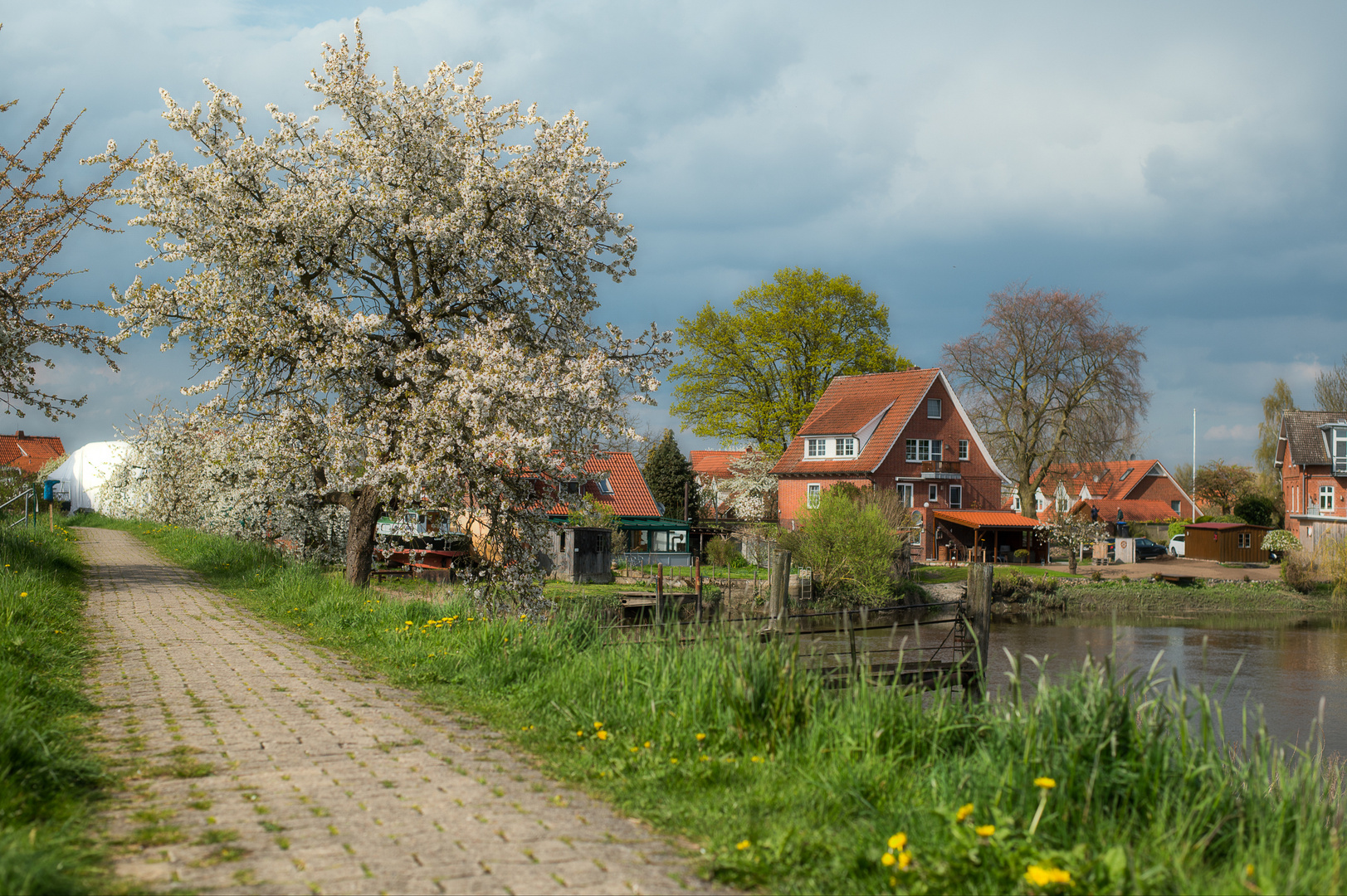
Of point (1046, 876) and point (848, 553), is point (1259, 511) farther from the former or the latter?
point (1046, 876)

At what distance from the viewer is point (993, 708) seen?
652cm

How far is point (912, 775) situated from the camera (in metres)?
5.84

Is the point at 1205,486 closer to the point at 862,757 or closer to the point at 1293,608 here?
the point at 1293,608

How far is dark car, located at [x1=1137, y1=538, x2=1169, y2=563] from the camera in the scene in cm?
5988

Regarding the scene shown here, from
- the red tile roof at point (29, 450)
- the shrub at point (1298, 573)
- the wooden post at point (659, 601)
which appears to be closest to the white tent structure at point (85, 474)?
the red tile roof at point (29, 450)

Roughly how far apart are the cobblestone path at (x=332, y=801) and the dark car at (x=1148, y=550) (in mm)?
60027

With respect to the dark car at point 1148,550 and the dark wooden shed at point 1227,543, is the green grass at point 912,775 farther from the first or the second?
the dark car at point 1148,550

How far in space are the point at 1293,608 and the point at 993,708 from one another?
43266 millimetres

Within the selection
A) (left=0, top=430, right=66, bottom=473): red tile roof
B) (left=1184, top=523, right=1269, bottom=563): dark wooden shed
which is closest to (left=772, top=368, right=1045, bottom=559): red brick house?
(left=1184, top=523, right=1269, bottom=563): dark wooden shed

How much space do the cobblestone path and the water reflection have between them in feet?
41.0

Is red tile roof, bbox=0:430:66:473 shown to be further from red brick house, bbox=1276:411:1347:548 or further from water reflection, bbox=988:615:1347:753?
red brick house, bbox=1276:411:1347:548

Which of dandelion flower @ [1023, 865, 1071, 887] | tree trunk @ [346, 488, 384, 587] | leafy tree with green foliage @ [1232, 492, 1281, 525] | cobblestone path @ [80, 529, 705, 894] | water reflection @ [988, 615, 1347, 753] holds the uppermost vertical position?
leafy tree with green foliage @ [1232, 492, 1281, 525]

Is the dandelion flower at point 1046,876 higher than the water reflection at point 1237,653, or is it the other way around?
the dandelion flower at point 1046,876

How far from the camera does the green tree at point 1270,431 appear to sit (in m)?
69.4
